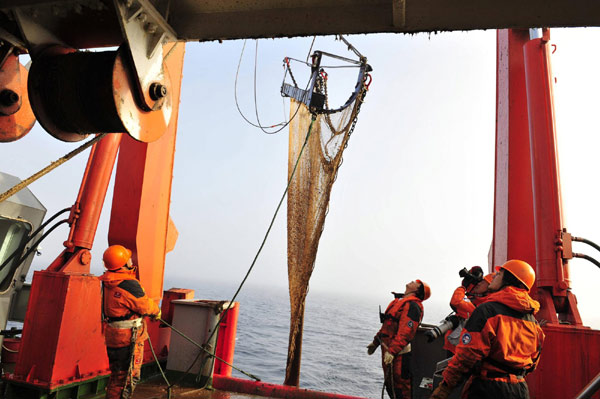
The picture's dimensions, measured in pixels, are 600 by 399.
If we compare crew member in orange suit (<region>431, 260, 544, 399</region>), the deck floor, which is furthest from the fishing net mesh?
crew member in orange suit (<region>431, 260, 544, 399</region>)

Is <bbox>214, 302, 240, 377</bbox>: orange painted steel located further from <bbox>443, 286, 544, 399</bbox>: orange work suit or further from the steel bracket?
the steel bracket

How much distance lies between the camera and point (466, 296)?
5.57 m

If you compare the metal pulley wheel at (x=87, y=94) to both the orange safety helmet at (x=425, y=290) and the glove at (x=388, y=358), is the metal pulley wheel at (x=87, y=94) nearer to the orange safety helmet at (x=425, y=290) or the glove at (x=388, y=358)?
the glove at (x=388, y=358)

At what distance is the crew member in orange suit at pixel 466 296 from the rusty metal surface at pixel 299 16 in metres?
3.72

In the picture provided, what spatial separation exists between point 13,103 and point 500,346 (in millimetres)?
3906

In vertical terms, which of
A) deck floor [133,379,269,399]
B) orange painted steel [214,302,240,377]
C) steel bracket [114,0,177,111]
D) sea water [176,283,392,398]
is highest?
steel bracket [114,0,177,111]

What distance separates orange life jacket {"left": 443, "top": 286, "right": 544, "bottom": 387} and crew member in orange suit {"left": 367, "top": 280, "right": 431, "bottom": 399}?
6.91 feet

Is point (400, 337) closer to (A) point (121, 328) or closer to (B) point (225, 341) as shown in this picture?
(B) point (225, 341)

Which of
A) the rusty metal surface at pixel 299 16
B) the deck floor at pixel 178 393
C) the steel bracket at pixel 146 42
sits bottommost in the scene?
the deck floor at pixel 178 393

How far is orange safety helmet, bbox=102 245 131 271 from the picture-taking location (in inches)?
179

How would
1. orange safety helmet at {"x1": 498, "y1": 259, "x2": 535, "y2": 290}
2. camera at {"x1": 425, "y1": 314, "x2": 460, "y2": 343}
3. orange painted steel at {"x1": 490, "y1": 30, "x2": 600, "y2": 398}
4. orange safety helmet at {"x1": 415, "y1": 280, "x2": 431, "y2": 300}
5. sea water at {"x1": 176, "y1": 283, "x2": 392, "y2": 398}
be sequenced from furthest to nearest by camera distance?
sea water at {"x1": 176, "y1": 283, "x2": 392, "y2": 398} < orange safety helmet at {"x1": 415, "y1": 280, "x2": 431, "y2": 300} < camera at {"x1": 425, "y1": 314, "x2": 460, "y2": 343} < orange painted steel at {"x1": 490, "y1": 30, "x2": 600, "y2": 398} < orange safety helmet at {"x1": 498, "y1": 259, "x2": 535, "y2": 290}

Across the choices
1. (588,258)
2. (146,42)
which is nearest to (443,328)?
(588,258)

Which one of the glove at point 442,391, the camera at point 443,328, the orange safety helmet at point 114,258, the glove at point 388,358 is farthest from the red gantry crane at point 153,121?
the glove at point 388,358

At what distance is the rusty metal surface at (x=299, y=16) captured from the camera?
1.99 meters
